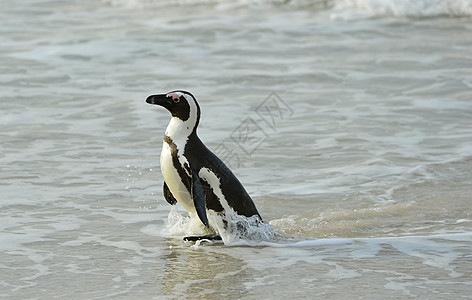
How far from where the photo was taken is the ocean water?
470cm

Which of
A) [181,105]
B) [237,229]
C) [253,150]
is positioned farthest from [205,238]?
[253,150]

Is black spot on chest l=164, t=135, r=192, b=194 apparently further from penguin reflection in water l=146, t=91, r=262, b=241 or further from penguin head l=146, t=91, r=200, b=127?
penguin head l=146, t=91, r=200, b=127

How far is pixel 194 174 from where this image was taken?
4926 mm

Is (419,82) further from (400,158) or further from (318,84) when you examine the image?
(400,158)

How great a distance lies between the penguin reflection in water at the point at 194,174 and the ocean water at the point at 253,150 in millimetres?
213

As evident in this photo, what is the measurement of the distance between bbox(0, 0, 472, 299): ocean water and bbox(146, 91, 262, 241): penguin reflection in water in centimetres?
21

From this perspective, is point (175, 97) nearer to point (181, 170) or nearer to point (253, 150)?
point (181, 170)

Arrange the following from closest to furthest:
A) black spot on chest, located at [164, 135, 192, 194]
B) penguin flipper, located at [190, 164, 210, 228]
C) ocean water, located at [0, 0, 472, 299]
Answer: ocean water, located at [0, 0, 472, 299], penguin flipper, located at [190, 164, 210, 228], black spot on chest, located at [164, 135, 192, 194]

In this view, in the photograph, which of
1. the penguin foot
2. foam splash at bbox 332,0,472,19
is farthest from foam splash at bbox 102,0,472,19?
the penguin foot

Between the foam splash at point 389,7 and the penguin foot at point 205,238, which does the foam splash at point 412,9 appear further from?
the penguin foot at point 205,238

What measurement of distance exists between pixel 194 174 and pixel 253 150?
10.1ft

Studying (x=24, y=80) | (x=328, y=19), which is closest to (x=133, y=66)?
(x=24, y=80)

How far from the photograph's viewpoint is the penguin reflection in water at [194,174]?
4965 millimetres

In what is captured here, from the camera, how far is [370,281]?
14.9 feet
